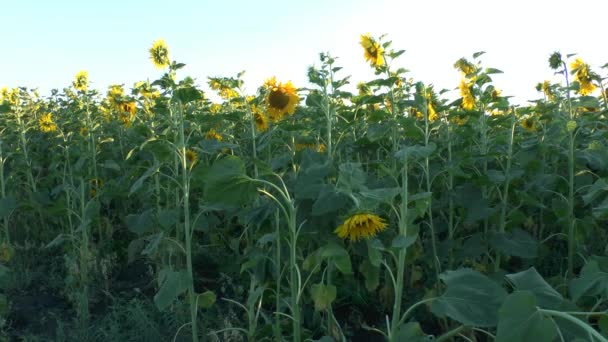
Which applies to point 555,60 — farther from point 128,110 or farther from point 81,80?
point 81,80

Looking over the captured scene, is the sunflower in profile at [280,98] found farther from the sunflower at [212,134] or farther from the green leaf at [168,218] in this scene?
the green leaf at [168,218]

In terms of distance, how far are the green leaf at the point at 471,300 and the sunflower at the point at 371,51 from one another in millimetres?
2068

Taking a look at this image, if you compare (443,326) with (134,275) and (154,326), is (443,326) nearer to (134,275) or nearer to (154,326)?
(154,326)

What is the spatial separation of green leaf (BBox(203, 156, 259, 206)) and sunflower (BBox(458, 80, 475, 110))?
1851 mm

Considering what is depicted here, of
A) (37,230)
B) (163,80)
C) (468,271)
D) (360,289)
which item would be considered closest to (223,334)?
(360,289)

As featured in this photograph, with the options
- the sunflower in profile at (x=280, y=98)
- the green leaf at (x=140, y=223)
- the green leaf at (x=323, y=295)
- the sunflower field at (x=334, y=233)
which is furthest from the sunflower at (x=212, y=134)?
the green leaf at (x=323, y=295)

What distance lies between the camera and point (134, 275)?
3889mm

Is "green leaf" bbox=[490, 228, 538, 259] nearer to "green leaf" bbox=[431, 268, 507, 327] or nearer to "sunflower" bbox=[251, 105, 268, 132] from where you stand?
"green leaf" bbox=[431, 268, 507, 327]

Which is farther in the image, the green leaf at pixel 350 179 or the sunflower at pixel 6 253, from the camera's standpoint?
the sunflower at pixel 6 253

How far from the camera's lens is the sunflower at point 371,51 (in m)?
3.30

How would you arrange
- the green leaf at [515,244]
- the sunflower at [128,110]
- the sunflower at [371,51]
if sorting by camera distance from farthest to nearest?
1. the sunflower at [128,110]
2. the sunflower at [371,51]
3. the green leaf at [515,244]

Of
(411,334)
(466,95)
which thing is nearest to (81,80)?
(466,95)

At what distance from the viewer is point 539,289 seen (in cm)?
119

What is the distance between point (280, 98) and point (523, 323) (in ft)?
8.95
